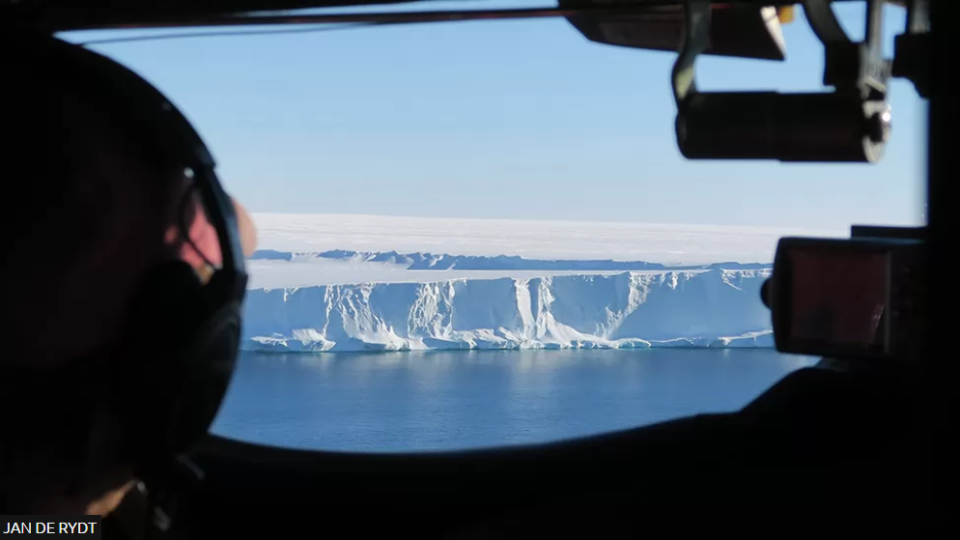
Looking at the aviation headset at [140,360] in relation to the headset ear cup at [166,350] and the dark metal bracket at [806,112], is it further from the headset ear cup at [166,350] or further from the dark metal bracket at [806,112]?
the dark metal bracket at [806,112]

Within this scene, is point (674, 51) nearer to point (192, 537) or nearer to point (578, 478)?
point (578, 478)

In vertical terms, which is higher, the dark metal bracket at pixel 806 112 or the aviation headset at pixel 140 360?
the dark metal bracket at pixel 806 112

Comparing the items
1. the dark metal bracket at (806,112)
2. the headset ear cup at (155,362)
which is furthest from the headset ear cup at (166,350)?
the dark metal bracket at (806,112)

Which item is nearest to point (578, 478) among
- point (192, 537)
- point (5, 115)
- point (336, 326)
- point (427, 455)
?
point (427, 455)

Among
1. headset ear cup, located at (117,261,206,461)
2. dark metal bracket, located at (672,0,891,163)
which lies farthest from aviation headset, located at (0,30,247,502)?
dark metal bracket, located at (672,0,891,163)

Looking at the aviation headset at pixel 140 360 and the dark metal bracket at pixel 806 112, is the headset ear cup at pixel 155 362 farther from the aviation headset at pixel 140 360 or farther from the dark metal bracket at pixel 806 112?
the dark metal bracket at pixel 806 112

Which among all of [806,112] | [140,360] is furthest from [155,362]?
[806,112]

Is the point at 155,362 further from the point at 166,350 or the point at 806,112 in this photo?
the point at 806,112

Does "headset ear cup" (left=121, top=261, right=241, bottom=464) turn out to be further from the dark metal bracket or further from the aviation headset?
the dark metal bracket

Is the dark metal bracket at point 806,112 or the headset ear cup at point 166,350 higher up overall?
the dark metal bracket at point 806,112
